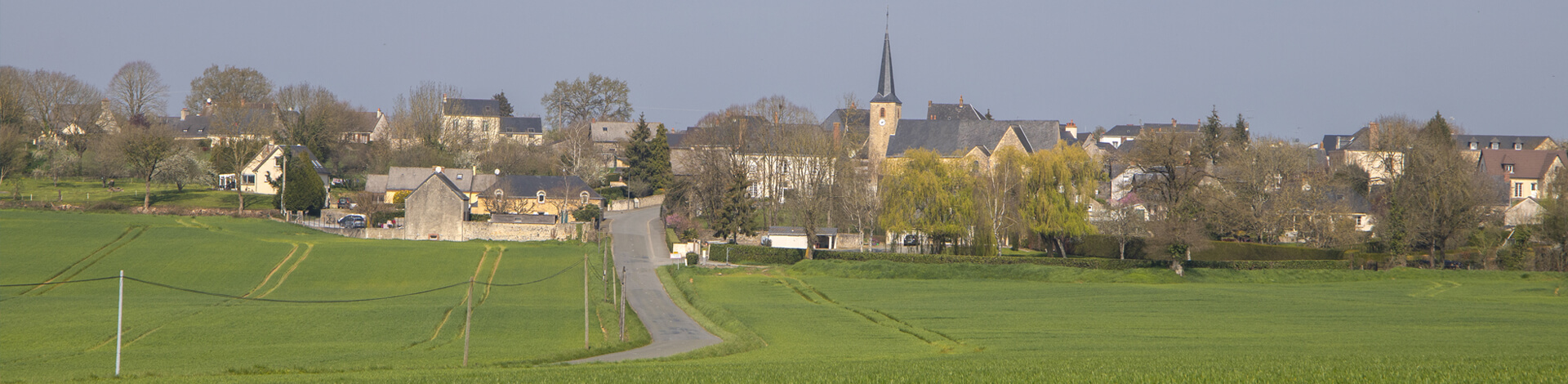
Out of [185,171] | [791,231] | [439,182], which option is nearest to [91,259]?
[439,182]

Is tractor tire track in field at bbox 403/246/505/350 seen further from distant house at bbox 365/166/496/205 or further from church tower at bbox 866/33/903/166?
church tower at bbox 866/33/903/166

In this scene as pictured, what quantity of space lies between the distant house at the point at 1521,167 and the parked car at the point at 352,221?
81526 mm

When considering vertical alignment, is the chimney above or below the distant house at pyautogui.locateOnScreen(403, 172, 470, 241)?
above

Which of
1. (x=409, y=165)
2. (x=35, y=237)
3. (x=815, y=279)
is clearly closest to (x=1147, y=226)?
(x=815, y=279)

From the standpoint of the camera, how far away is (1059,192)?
54.8 meters

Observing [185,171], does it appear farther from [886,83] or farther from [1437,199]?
[1437,199]

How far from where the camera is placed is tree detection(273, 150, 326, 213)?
6981 centimetres

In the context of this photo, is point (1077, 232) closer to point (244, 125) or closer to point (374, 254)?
point (374, 254)

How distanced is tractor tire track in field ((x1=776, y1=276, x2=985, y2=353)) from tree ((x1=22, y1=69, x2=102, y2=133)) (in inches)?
3257

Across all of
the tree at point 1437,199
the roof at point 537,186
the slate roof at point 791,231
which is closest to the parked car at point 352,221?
the roof at point 537,186

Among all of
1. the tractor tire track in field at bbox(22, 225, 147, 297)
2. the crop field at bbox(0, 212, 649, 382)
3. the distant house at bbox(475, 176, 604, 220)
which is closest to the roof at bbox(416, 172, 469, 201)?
the crop field at bbox(0, 212, 649, 382)

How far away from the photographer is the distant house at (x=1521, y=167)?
259ft

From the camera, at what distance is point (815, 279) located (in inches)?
1820

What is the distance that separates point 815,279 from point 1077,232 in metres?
15.8
